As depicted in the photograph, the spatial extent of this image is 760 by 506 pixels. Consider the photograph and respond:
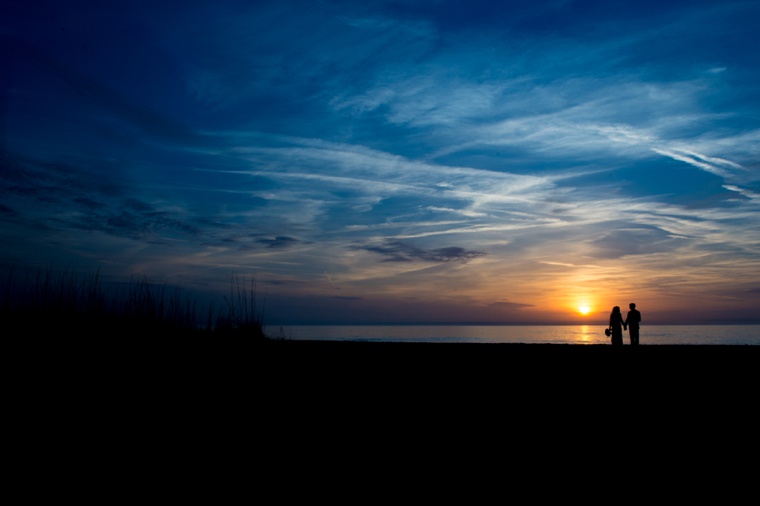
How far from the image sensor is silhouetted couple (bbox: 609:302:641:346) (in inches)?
633

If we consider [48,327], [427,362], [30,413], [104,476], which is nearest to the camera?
[104,476]

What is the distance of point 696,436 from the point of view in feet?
12.1

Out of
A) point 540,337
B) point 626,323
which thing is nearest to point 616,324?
point 626,323

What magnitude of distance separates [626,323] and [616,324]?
0.95ft

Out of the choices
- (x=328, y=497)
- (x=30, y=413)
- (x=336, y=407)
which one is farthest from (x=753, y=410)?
(x=30, y=413)

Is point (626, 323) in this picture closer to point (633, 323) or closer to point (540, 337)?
point (633, 323)

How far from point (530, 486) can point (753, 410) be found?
10.5 ft

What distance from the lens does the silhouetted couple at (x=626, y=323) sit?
633 inches

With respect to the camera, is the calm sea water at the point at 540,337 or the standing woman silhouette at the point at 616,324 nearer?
the standing woman silhouette at the point at 616,324

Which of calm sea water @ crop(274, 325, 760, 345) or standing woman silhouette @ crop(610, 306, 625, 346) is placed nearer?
standing woman silhouette @ crop(610, 306, 625, 346)

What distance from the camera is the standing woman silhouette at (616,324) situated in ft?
53.1

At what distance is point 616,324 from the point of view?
53.1 ft

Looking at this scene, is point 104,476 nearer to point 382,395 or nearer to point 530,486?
point 530,486

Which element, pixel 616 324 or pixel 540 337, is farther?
pixel 540 337
